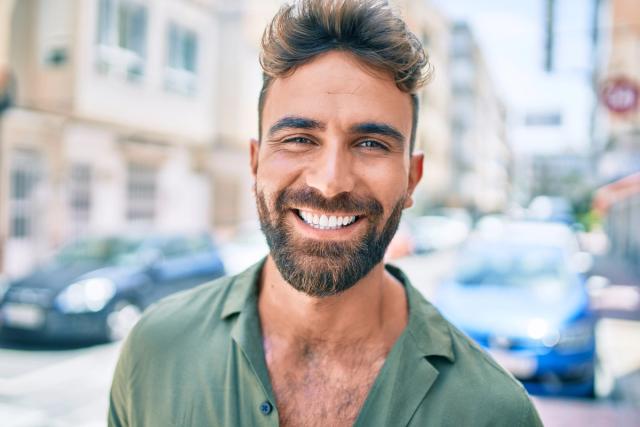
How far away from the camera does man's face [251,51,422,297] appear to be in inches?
53.1

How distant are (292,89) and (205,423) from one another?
0.82 meters

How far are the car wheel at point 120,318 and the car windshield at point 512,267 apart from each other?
3.50 meters

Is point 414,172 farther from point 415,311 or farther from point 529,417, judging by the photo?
point 529,417

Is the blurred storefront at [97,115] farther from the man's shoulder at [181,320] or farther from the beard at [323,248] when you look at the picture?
the beard at [323,248]

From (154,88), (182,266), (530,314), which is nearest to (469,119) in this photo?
(154,88)

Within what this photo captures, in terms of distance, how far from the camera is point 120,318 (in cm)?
630

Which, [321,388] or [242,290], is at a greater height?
[242,290]

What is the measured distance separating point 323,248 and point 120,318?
551cm

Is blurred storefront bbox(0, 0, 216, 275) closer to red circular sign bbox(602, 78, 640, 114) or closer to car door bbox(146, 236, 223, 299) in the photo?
car door bbox(146, 236, 223, 299)

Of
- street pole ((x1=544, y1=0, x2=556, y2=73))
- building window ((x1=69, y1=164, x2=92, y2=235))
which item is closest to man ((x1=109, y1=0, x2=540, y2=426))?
street pole ((x1=544, y1=0, x2=556, y2=73))

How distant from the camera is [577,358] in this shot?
474cm

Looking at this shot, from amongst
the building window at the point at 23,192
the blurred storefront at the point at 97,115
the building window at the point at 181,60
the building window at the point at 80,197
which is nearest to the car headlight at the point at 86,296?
the blurred storefront at the point at 97,115

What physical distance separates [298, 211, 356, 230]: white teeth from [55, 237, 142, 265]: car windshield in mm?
5922

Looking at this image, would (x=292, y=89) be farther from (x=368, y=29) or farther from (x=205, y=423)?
(x=205, y=423)
